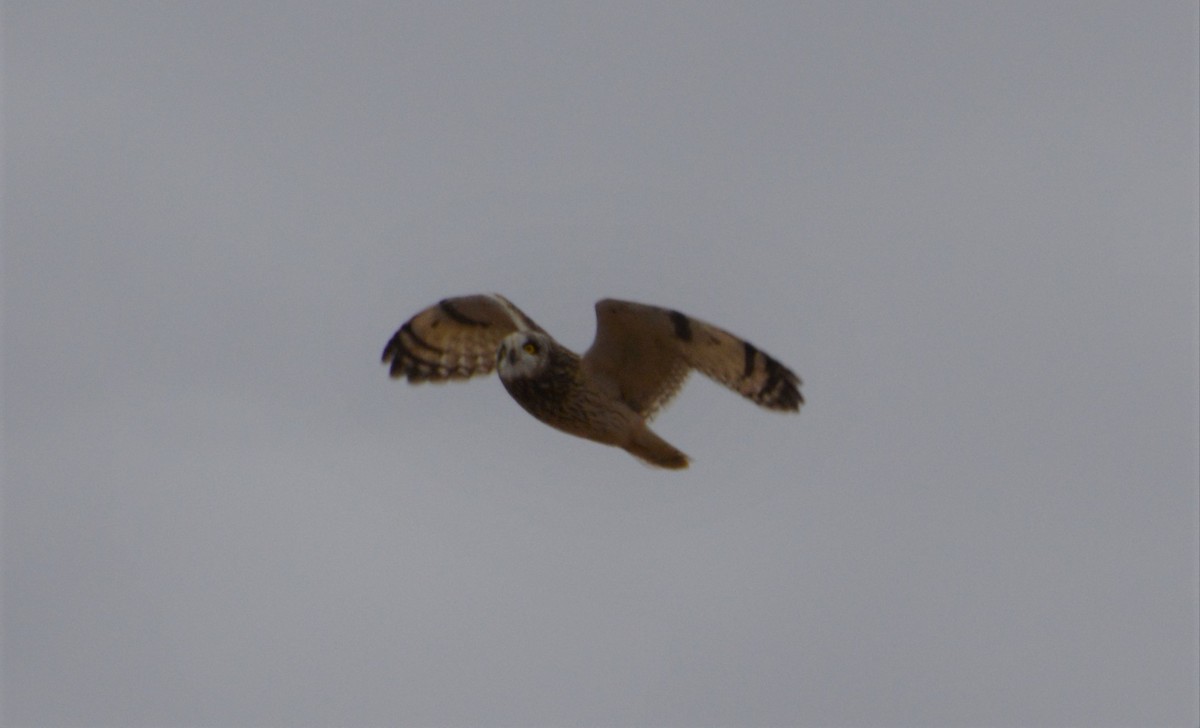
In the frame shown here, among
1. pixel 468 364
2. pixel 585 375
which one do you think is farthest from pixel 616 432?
pixel 468 364

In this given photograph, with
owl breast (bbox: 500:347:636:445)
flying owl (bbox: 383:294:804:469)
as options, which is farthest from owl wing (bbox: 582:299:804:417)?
owl breast (bbox: 500:347:636:445)

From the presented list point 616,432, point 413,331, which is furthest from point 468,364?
point 616,432

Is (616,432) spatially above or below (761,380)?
below

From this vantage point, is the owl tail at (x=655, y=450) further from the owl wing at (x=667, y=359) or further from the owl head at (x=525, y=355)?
the owl head at (x=525, y=355)

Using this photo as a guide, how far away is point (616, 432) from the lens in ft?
32.6

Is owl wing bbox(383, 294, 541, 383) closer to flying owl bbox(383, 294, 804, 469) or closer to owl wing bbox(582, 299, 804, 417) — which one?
flying owl bbox(383, 294, 804, 469)

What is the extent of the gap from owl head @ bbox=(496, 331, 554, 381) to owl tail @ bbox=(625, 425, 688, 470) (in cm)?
65

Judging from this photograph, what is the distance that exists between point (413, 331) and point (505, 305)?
740 millimetres

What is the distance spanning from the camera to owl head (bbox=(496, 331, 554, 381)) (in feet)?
32.0

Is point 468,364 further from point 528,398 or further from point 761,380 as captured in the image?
point 761,380

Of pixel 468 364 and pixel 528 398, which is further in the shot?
pixel 468 364

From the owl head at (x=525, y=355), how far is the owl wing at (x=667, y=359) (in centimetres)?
34

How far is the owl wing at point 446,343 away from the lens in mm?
10422

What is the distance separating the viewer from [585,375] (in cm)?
995
